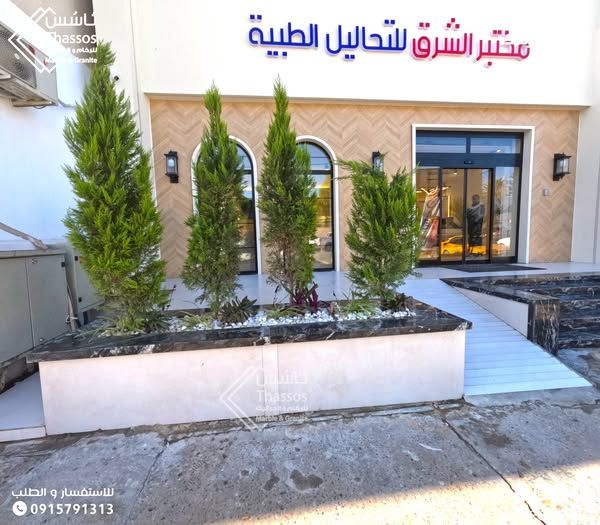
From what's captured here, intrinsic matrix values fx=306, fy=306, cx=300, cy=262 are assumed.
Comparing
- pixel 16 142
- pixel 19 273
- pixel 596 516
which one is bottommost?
pixel 596 516

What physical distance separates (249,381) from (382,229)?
73.2 inches

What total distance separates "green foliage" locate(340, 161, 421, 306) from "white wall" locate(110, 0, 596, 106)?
4.12 metres

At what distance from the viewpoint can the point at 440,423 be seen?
8.22 ft

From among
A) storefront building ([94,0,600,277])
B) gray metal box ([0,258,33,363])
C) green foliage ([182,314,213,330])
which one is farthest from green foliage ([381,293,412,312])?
gray metal box ([0,258,33,363])

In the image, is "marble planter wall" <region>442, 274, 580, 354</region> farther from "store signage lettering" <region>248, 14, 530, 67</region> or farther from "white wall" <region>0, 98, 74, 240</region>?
"white wall" <region>0, 98, 74, 240</region>

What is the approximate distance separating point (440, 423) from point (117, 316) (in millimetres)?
2993

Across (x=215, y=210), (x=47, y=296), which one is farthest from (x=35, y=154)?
(x=215, y=210)

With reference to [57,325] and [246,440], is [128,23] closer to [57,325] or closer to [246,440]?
[57,325]

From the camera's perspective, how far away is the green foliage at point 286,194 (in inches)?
116

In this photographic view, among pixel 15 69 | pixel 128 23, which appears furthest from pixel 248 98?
pixel 15 69

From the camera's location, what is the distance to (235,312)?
10.0 feet

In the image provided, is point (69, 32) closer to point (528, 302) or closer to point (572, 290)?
point (528, 302)

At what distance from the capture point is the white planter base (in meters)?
2.45

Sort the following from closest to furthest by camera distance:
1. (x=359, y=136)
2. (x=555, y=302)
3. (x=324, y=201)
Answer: (x=555, y=302)
(x=359, y=136)
(x=324, y=201)
